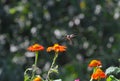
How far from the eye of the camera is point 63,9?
5.20 m

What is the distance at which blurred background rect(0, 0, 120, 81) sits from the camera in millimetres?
5074

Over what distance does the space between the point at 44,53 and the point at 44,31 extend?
240 mm

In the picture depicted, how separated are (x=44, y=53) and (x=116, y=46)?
630mm

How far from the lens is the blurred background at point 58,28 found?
5074 mm

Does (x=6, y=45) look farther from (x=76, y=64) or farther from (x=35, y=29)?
(x=76, y=64)

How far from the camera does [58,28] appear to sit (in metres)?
5.15

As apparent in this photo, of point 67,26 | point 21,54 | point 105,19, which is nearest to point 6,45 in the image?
point 21,54

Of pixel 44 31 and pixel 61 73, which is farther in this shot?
pixel 44 31

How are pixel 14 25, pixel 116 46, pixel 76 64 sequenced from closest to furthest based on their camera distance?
pixel 76 64
pixel 116 46
pixel 14 25

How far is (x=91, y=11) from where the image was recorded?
16.7 feet

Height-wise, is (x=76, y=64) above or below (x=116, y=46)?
below

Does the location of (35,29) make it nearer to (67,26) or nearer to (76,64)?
(67,26)

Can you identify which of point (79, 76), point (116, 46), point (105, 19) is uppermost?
point (105, 19)

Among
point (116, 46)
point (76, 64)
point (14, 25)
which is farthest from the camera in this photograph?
point (14, 25)
